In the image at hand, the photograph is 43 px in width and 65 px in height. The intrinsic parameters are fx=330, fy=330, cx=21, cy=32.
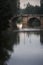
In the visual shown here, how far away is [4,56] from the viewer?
1407 cm

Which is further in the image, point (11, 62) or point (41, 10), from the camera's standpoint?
point (41, 10)

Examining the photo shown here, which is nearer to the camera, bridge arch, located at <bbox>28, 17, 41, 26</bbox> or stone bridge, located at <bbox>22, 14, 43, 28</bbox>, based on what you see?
stone bridge, located at <bbox>22, 14, 43, 28</bbox>

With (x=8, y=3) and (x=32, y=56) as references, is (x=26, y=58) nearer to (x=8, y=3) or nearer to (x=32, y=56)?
(x=32, y=56)

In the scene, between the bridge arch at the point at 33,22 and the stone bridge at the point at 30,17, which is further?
the bridge arch at the point at 33,22

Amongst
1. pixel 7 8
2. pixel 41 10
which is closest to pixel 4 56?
pixel 7 8

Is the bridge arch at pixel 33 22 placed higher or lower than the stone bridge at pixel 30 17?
lower

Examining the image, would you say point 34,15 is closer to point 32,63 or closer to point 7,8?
point 7,8

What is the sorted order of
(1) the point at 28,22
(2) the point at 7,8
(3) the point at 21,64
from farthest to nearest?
(1) the point at 28,22, (2) the point at 7,8, (3) the point at 21,64

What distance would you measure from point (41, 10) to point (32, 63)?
120 feet

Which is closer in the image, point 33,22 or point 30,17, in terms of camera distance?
point 30,17

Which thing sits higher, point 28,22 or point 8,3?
point 8,3

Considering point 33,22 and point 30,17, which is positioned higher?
point 30,17

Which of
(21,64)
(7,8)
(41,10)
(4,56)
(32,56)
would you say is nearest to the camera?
(21,64)

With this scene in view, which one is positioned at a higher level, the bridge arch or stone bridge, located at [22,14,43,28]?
stone bridge, located at [22,14,43,28]
